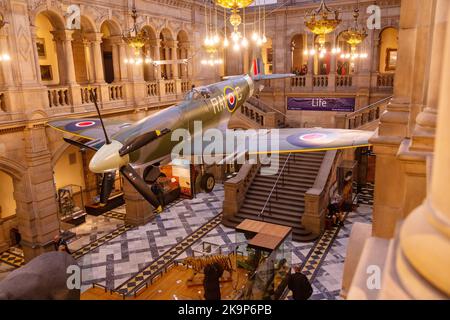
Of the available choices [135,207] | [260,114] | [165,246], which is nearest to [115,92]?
[135,207]

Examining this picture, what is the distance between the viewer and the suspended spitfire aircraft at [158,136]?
816cm

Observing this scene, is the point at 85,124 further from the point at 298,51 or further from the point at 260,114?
the point at 298,51

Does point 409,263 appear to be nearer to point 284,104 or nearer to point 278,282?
point 278,282

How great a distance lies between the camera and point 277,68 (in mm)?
21453

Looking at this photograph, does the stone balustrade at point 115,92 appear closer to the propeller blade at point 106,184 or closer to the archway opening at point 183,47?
the archway opening at point 183,47

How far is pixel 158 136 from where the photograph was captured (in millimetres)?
8102

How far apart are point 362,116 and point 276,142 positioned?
8.98 meters

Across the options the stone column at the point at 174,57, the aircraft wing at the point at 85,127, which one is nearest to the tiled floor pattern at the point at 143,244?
the aircraft wing at the point at 85,127

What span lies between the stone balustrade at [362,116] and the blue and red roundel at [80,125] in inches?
405

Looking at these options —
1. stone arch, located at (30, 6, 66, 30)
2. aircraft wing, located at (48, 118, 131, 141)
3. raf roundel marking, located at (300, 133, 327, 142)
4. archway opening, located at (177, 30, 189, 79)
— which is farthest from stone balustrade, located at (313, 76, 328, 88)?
stone arch, located at (30, 6, 66, 30)
